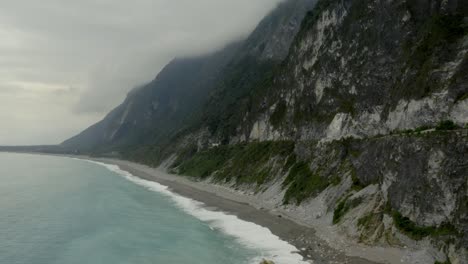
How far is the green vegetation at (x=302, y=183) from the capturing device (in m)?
63.9

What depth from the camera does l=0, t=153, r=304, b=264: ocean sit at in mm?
44856

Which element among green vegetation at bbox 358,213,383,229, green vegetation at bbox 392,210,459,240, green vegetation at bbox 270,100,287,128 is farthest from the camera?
green vegetation at bbox 270,100,287,128

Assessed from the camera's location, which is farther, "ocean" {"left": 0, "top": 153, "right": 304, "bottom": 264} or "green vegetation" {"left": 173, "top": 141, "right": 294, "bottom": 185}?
"green vegetation" {"left": 173, "top": 141, "right": 294, "bottom": 185}

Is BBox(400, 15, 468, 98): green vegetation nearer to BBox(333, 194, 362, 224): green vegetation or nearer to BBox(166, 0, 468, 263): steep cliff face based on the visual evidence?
BBox(166, 0, 468, 263): steep cliff face

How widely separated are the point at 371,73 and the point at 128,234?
4930 centimetres

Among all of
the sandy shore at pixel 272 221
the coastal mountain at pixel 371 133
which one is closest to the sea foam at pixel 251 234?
the sandy shore at pixel 272 221

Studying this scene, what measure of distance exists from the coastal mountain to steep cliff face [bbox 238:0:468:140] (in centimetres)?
22

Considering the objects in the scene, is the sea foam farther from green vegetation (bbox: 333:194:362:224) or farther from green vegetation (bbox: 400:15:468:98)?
green vegetation (bbox: 400:15:468:98)

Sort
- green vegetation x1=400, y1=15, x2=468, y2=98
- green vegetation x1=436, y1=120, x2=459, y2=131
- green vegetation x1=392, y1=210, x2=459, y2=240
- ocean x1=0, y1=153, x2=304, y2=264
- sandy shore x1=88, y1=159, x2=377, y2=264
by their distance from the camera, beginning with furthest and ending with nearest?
green vegetation x1=400, y1=15, x2=468, y2=98
ocean x1=0, y1=153, x2=304, y2=264
green vegetation x1=436, y1=120, x2=459, y2=131
sandy shore x1=88, y1=159, x2=377, y2=264
green vegetation x1=392, y1=210, x2=459, y2=240

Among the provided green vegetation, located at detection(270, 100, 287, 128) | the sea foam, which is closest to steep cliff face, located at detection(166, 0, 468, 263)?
green vegetation, located at detection(270, 100, 287, 128)

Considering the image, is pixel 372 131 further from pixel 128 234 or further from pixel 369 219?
pixel 128 234

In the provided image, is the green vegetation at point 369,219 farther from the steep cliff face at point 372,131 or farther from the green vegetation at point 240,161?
the green vegetation at point 240,161

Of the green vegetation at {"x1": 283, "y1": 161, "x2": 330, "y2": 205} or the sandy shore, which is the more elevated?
the green vegetation at {"x1": 283, "y1": 161, "x2": 330, "y2": 205}

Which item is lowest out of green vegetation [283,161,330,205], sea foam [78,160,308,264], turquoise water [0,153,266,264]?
turquoise water [0,153,266,264]
